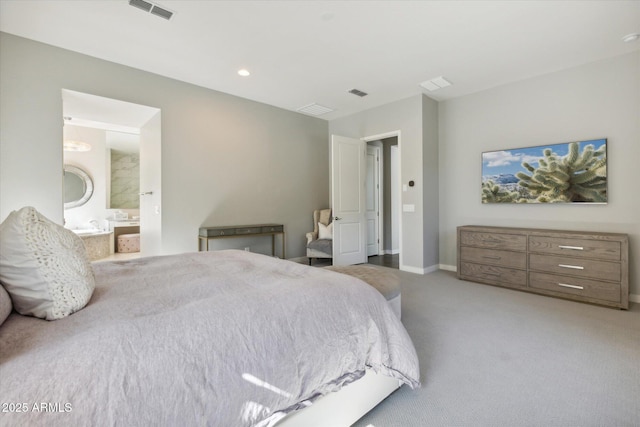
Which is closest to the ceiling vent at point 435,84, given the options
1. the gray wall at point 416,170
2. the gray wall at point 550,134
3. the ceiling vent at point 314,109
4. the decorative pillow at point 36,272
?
the gray wall at point 416,170

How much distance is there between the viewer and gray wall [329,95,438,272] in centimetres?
457

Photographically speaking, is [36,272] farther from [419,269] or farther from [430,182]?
[430,182]

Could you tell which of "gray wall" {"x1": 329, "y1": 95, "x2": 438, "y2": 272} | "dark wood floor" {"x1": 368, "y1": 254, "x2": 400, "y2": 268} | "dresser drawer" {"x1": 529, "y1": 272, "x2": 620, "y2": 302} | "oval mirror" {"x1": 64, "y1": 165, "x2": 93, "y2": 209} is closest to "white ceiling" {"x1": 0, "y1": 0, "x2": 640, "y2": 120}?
"gray wall" {"x1": 329, "y1": 95, "x2": 438, "y2": 272}

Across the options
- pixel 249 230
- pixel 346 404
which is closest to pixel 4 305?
pixel 346 404

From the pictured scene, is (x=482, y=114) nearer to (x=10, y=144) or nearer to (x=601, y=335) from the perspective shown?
(x=601, y=335)

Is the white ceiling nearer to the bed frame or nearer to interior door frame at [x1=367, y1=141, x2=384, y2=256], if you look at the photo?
interior door frame at [x1=367, y1=141, x2=384, y2=256]

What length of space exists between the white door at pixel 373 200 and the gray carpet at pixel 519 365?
3.01m

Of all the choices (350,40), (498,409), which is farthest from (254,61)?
(498,409)

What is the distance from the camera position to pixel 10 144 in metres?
2.96

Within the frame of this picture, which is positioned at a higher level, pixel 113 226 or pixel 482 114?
pixel 482 114

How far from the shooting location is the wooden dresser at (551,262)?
120 inches

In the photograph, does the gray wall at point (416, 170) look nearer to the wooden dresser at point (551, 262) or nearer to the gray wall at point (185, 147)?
the wooden dresser at point (551, 262)

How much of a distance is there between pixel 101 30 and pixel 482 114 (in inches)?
189

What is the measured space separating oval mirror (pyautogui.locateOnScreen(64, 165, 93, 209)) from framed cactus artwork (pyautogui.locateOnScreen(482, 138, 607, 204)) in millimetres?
7840
